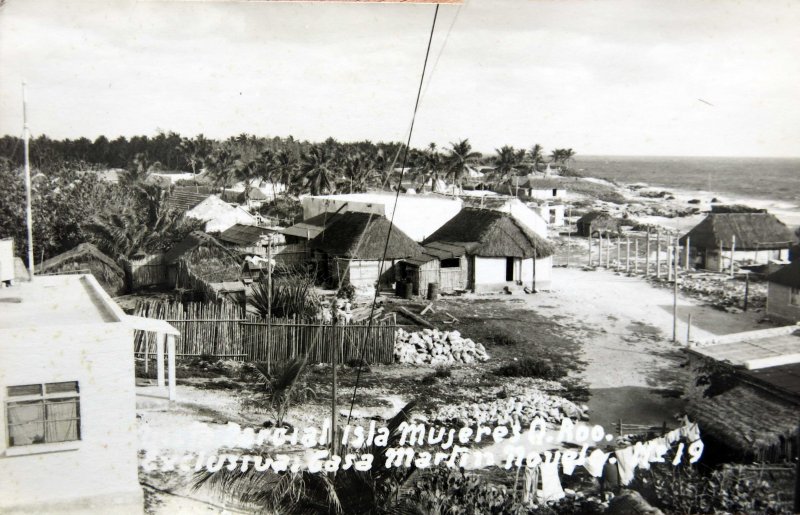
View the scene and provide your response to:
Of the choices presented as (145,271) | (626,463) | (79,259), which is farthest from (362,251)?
(626,463)

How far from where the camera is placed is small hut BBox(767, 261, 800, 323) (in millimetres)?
13906

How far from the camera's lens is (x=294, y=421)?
28.9 ft

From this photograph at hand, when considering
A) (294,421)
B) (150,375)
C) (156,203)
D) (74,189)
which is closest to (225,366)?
(150,375)

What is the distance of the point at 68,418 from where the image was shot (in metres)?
6.11

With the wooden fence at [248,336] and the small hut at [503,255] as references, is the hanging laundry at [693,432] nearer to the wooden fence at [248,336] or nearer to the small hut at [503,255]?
the wooden fence at [248,336]

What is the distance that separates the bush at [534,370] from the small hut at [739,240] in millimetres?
12865

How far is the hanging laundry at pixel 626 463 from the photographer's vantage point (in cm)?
770

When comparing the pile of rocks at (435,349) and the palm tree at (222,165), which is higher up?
the palm tree at (222,165)

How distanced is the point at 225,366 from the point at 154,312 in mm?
1563

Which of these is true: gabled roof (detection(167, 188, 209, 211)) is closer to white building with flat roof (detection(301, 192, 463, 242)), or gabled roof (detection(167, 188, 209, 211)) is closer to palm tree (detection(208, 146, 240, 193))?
white building with flat roof (detection(301, 192, 463, 242))

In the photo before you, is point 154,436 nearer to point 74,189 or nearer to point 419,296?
point 419,296

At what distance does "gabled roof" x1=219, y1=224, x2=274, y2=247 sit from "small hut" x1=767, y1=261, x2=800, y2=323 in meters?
14.7

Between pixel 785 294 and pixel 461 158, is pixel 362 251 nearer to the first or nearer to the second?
pixel 785 294

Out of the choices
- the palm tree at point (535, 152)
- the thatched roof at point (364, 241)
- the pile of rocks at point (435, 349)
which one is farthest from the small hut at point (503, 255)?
the palm tree at point (535, 152)
